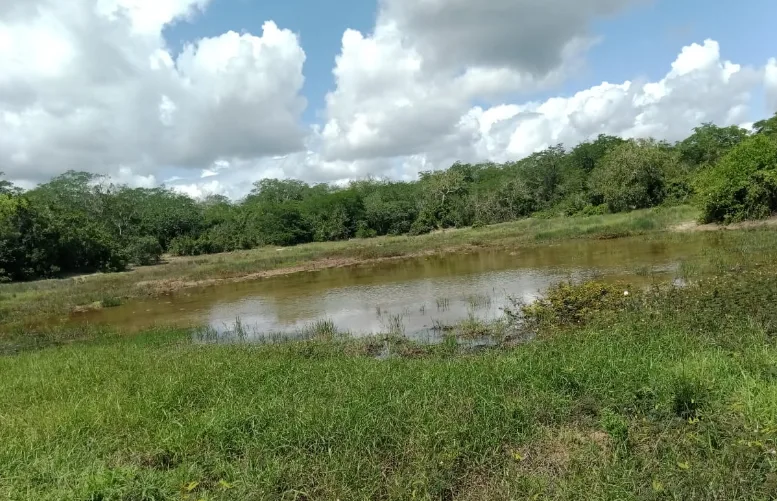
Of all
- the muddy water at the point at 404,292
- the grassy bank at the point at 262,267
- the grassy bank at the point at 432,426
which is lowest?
the muddy water at the point at 404,292

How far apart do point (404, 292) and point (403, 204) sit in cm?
5598

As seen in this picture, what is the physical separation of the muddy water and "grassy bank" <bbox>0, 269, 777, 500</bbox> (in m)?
6.04

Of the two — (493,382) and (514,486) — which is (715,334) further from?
(514,486)

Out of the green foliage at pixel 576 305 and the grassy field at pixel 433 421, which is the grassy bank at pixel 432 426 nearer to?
the grassy field at pixel 433 421

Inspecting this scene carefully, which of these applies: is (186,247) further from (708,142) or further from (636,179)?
A: (708,142)

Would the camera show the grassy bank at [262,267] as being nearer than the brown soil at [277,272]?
→ Yes

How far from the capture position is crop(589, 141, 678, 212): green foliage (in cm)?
5181

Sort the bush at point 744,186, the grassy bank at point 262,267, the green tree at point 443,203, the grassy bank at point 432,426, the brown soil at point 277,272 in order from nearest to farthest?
the grassy bank at point 432,426
the grassy bank at point 262,267
the bush at point 744,186
the brown soil at point 277,272
the green tree at point 443,203

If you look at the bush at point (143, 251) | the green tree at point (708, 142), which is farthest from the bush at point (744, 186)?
the bush at point (143, 251)

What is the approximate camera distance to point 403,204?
77312 millimetres

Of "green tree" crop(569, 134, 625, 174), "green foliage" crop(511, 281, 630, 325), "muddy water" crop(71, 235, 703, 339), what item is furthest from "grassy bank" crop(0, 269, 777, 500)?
"green tree" crop(569, 134, 625, 174)

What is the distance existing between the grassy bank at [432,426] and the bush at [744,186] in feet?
90.5

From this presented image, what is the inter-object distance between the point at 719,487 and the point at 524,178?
76703mm

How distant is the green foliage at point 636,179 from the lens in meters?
51.8
